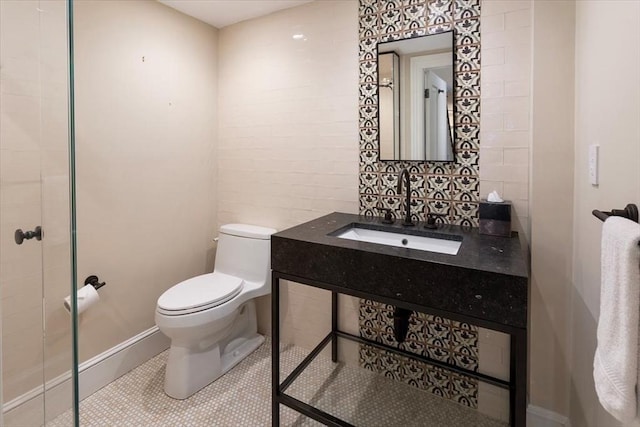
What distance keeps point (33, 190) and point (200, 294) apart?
0.89 meters

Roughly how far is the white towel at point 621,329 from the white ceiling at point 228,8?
6.50 feet

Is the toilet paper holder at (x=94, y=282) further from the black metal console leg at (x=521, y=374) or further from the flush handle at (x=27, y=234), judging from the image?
the black metal console leg at (x=521, y=374)

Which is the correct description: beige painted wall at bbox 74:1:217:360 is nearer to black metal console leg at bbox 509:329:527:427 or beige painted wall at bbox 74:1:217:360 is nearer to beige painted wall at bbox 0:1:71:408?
beige painted wall at bbox 0:1:71:408

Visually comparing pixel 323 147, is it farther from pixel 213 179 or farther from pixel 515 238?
A: pixel 515 238

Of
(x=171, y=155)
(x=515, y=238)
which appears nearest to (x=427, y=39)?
(x=515, y=238)

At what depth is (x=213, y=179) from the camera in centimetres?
244

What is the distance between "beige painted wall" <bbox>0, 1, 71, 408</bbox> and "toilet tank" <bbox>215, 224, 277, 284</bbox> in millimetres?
1058

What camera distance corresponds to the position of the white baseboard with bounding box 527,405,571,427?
145 centimetres

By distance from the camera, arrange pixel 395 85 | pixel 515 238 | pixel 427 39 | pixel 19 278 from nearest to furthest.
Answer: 1. pixel 19 278
2. pixel 515 238
3. pixel 427 39
4. pixel 395 85

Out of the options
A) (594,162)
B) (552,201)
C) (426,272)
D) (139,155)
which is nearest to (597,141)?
(594,162)

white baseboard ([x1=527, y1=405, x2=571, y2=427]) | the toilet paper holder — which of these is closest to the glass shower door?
the toilet paper holder

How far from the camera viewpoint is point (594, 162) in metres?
1.05

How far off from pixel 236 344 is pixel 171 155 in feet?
4.25

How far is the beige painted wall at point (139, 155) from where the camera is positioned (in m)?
1.75
